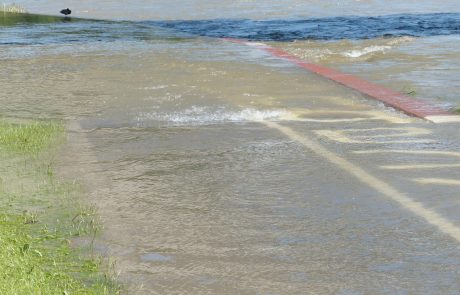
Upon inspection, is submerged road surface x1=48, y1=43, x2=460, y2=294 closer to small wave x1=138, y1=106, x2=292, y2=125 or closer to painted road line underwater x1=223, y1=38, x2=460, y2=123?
small wave x1=138, y1=106, x2=292, y2=125

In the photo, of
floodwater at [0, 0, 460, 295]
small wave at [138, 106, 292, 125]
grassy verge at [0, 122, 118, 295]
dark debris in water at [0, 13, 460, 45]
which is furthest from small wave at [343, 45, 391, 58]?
grassy verge at [0, 122, 118, 295]

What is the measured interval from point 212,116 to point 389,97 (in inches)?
101

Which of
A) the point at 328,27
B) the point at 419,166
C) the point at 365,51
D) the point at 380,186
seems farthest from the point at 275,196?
the point at 328,27

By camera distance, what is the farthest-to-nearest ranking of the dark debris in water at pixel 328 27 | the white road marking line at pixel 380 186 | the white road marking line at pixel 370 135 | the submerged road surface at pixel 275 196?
1. the dark debris in water at pixel 328 27
2. the white road marking line at pixel 370 135
3. the white road marking line at pixel 380 186
4. the submerged road surface at pixel 275 196

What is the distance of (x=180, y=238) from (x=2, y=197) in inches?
69.5

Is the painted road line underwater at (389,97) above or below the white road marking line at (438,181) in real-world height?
below

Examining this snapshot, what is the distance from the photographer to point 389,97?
1265cm

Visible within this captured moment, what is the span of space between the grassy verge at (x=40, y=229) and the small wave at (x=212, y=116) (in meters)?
1.96

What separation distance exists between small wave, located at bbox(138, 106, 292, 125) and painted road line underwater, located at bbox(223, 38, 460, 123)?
4.87ft

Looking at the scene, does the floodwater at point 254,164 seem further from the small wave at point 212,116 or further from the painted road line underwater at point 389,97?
the painted road line underwater at point 389,97

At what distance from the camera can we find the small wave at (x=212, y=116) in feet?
36.5

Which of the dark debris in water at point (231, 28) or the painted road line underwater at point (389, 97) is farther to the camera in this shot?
the dark debris in water at point (231, 28)

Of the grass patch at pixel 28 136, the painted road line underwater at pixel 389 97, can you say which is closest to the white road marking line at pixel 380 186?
the painted road line underwater at pixel 389 97

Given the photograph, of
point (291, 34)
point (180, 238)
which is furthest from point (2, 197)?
point (291, 34)
